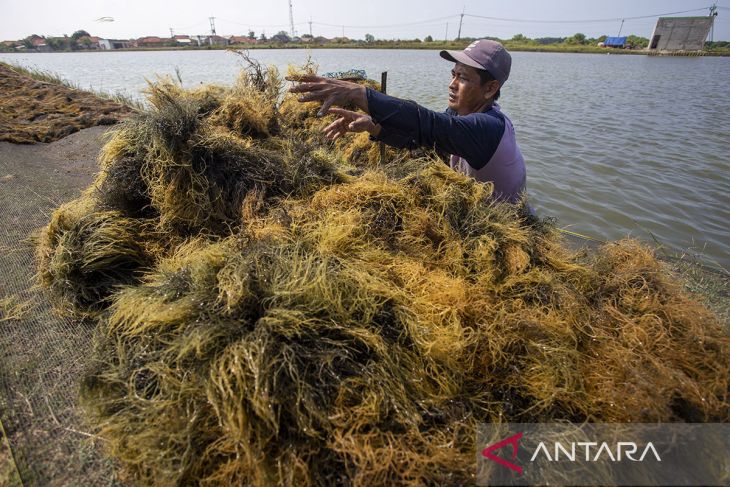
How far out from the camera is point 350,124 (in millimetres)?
2521

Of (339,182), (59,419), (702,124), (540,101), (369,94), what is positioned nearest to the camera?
(59,419)

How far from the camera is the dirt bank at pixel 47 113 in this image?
6.40 meters

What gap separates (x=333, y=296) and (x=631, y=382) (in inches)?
48.7

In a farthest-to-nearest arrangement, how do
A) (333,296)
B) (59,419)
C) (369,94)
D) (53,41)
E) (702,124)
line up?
1. (53,41)
2. (702,124)
3. (369,94)
4. (59,419)
5. (333,296)

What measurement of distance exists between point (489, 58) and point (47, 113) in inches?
361

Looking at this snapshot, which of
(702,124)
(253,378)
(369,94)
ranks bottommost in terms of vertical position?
(702,124)

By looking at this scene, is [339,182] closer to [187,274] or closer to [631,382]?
[187,274]

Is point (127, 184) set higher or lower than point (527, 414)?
higher

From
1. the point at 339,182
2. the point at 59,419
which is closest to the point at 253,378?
the point at 59,419

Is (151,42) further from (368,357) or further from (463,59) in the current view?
(368,357)

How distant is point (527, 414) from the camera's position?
1.47 metres

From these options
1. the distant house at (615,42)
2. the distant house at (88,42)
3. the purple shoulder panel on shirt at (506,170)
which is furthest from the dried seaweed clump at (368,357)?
the distant house at (615,42)

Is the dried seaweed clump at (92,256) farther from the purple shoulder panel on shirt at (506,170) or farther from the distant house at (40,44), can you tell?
the distant house at (40,44)

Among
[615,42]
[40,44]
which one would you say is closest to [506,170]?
[40,44]
